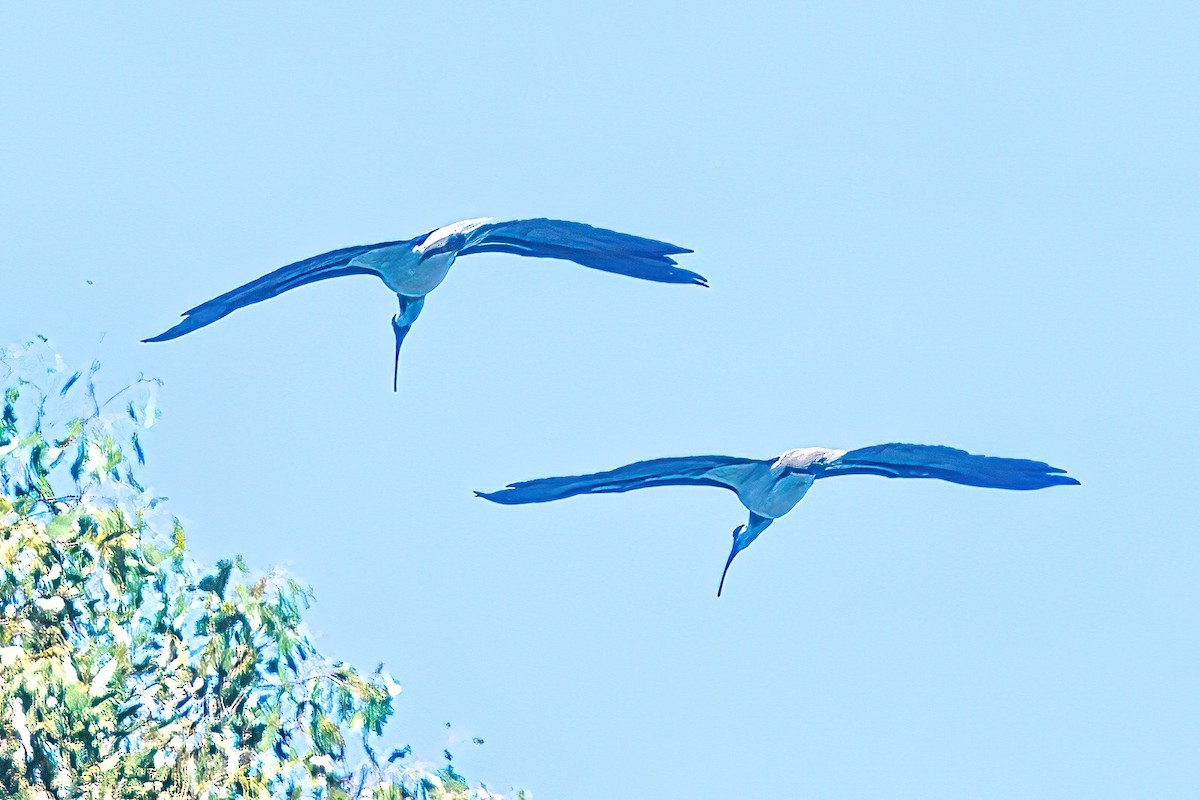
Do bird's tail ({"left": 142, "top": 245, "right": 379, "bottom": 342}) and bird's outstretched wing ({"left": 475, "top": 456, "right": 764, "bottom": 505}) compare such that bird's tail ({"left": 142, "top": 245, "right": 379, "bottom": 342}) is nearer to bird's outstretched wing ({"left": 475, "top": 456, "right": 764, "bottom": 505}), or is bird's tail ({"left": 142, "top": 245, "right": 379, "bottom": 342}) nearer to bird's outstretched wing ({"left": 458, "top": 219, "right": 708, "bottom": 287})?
bird's outstretched wing ({"left": 458, "top": 219, "right": 708, "bottom": 287})

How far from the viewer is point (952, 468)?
11.7m

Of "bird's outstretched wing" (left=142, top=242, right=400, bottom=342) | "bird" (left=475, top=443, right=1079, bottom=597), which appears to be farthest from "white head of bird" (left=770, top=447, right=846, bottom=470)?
"bird's outstretched wing" (left=142, top=242, right=400, bottom=342)

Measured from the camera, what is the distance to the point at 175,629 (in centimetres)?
890

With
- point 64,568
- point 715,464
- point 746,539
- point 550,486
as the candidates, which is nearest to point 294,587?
point 64,568

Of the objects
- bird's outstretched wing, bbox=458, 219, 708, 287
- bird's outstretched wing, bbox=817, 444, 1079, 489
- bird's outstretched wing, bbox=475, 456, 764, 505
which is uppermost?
bird's outstretched wing, bbox=458, 219, 708, 287

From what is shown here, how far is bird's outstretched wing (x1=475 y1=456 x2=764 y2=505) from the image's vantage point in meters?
11.5

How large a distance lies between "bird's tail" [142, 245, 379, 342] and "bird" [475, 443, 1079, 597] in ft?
5.56

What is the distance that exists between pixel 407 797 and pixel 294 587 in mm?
1225

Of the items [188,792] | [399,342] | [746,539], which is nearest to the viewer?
[188,792]

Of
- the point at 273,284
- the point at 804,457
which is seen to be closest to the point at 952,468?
the point at 804,457

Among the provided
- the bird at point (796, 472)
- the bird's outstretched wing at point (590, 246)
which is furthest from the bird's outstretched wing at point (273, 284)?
the bird at point (796, 472)

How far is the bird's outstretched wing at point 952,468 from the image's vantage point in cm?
1140

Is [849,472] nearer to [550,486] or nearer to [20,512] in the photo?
[550,486]

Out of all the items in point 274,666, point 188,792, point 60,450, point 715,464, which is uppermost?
point 715,464
